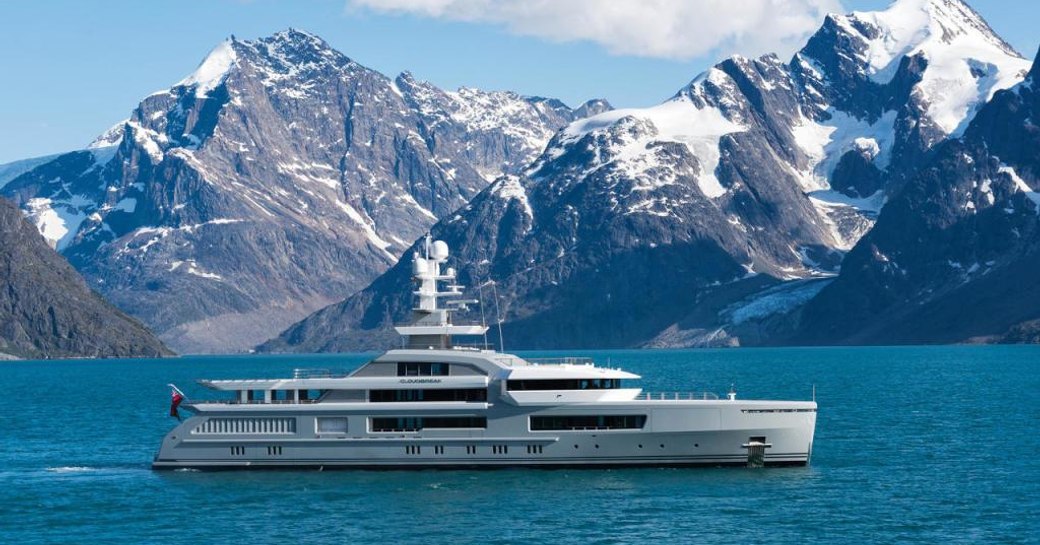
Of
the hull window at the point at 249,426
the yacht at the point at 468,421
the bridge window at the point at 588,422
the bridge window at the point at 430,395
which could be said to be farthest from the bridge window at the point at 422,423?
the hull window at the point at 249,426

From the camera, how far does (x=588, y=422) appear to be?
79312 millimetres

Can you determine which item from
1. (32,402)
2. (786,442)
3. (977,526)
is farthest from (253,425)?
(32,402)

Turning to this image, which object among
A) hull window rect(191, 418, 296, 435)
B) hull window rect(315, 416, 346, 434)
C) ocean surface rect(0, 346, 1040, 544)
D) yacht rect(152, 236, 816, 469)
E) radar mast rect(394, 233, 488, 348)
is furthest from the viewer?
radar mast rect(394, 233, 488, 348)

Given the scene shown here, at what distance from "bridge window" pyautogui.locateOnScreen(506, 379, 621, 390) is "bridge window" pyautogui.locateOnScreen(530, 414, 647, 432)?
144cm

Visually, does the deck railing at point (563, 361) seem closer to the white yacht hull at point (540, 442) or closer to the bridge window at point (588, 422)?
the bridge window at point (588, 422)

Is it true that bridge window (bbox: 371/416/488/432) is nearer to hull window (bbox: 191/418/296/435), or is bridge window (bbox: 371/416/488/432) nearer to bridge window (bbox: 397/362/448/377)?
bridge window (bbox: 397/362/448/377)

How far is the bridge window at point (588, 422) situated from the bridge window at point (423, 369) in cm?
516

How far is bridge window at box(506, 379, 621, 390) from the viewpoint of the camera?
79625mm

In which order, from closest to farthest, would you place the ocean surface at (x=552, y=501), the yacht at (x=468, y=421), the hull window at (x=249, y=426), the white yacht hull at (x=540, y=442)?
the ocean surface at (x=552, y=501), the white yacht hull at (x=540, y=442), the yacht at (x=468, y=421), the hull window at (x=249, y=426)

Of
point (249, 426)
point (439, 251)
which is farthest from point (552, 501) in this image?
point (439, 251)

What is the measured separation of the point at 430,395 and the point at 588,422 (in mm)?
7895

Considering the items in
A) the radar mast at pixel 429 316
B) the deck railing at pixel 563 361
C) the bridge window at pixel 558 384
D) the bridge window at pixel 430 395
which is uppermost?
the radar mast at pixel 429 316

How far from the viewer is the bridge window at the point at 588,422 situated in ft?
258

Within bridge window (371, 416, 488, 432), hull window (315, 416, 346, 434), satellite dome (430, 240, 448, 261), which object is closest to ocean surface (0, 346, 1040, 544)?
hull window (315, 416, 346, 434)
